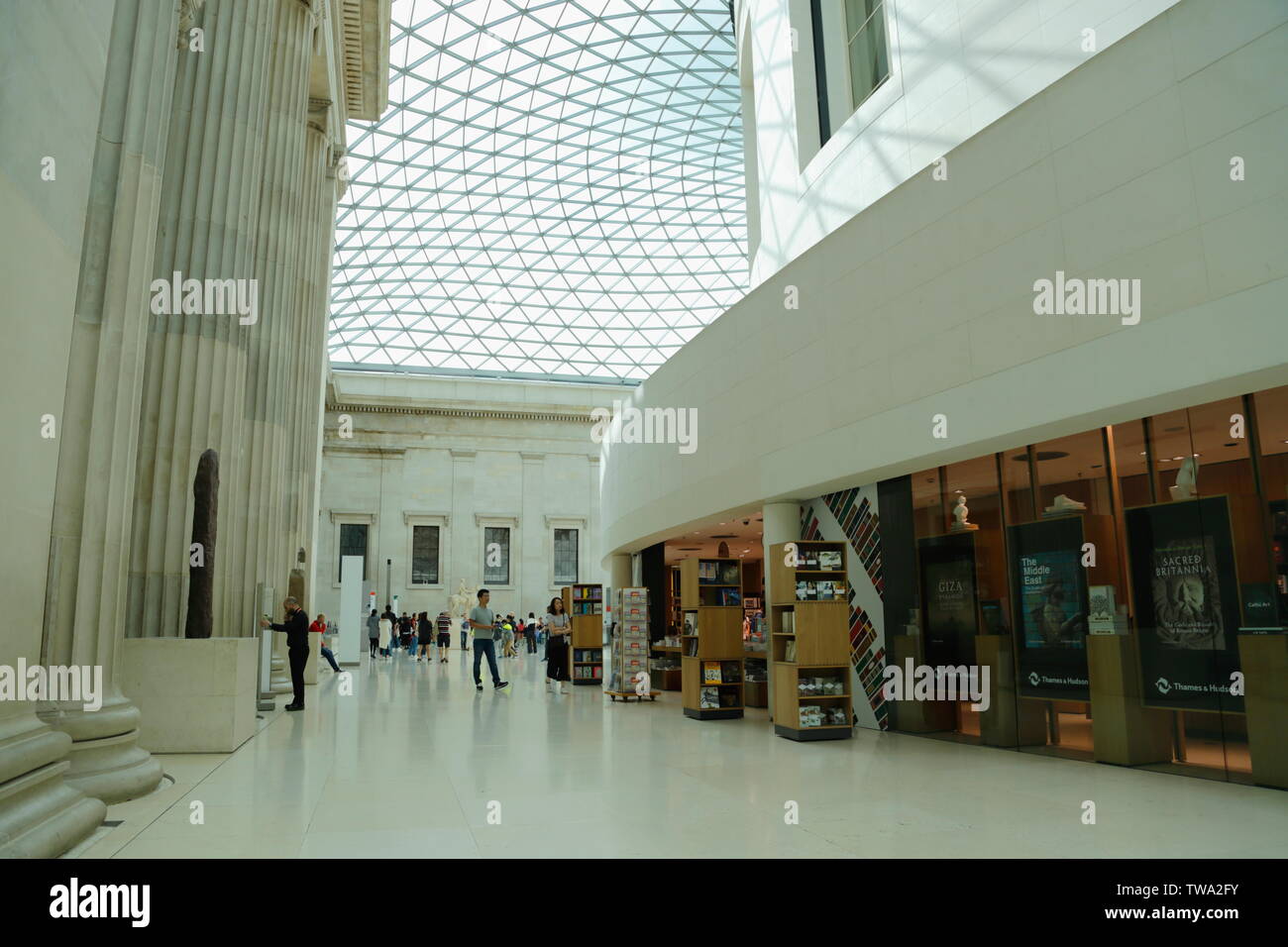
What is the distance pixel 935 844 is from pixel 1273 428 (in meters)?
5.74

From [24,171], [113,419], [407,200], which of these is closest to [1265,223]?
[24,171]

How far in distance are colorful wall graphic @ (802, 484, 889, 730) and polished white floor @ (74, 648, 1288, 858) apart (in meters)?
1.32

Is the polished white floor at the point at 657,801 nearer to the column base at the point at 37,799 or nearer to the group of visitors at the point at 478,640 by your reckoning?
→ the column base at the point at 37,799

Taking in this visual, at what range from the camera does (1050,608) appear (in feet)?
35.9

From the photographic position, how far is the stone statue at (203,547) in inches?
435

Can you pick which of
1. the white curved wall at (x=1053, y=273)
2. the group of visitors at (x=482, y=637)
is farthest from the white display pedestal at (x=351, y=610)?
the white curved wall at (x=1053, y=273)

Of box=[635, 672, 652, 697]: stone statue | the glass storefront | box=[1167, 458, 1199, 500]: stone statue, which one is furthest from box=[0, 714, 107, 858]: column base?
box=[635, 672, 652, 697]: stone statue

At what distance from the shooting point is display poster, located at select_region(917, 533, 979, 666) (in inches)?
484

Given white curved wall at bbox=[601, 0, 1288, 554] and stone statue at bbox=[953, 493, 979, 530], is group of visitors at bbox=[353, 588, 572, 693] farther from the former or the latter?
stone statue at bbox=[953, 493, 979, 530]

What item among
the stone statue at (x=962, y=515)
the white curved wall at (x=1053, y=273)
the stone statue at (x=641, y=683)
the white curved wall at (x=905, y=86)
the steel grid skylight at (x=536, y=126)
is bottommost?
the stone statue at (x=641, y=683)

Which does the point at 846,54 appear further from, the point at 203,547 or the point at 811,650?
the point at 203,547

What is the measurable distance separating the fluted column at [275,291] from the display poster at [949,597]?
12160 mm
